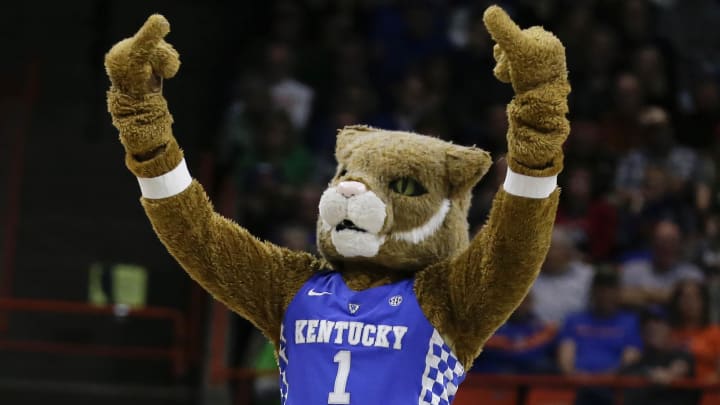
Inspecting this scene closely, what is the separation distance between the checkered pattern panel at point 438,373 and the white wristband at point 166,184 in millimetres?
683

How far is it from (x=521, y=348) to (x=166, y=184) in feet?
10.5

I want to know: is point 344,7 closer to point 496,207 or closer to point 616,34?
point 616,34

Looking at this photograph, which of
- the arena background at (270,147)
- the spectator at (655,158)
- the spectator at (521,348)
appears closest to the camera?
the spectator at (521,348)

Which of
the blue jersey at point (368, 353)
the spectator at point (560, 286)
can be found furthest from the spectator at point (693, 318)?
the blue jersey at point (368, 353)

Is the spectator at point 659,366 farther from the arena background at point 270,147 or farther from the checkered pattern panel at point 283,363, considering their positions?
the checkered pattern panel at point 283,363

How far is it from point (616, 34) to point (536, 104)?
533cm

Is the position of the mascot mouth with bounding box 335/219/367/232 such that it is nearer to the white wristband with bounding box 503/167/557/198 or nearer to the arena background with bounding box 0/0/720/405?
the white wristband with bounding box 503/167/557/198

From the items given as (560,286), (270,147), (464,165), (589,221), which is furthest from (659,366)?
(464,165)

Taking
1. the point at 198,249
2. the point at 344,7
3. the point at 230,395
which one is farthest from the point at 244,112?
the point at 198,249

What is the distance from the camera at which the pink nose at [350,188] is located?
289cm

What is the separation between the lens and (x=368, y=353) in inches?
112

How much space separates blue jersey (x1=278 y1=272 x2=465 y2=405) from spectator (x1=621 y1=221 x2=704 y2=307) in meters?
3.60

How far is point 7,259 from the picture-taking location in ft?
23.0

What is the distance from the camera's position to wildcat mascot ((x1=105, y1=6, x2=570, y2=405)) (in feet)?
Answer: 8.93
